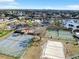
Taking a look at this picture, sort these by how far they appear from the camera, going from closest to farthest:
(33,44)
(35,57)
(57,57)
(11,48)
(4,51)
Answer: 1. (57,57)
2. (35,57)
3. (4,51)
4. (11,48)
5. (33,44)

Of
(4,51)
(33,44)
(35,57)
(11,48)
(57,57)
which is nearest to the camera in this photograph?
(57,57)

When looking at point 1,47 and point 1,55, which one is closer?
point 1,55

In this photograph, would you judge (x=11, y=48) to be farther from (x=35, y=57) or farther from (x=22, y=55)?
(x=35, y=57)

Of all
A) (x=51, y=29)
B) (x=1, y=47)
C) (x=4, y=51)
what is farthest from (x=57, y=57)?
(x=51, y=29)

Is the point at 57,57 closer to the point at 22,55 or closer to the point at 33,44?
the point at 22,55

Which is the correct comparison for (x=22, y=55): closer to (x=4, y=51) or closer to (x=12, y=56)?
(x=12, y=56)

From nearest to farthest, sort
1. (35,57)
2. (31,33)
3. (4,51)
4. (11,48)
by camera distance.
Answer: (35,57) → (4,51) → (11,48) → (31,33)

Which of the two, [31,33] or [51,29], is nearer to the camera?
[31,33]

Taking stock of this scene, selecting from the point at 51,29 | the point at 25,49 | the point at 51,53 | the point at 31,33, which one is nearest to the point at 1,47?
the point at 25,49

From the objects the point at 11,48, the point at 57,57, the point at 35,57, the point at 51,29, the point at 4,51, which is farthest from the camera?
the point at 51,29
